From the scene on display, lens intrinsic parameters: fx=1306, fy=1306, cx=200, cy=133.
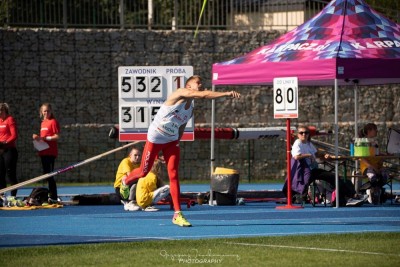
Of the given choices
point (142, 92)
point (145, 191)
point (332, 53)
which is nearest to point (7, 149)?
point (142, 92)

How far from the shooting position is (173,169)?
57.6ft

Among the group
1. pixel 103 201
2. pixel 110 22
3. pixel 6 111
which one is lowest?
pixel 103 201

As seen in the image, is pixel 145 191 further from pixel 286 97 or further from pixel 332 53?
pixel 332 53

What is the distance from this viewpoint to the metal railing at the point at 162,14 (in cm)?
Result: 3316

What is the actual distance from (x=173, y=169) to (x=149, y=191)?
13.1 feet

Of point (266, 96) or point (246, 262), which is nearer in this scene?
point (246, 262)

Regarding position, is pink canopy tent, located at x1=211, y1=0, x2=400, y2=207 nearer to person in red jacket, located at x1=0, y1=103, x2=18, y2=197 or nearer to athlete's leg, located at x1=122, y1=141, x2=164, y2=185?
person in red jacket, located at x1=0, y1=103, x2=18, y2=197

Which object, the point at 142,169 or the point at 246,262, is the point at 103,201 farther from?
the point at 246,262

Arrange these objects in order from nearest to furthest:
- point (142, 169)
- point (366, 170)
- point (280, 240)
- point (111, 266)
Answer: point (111, 266) < point (280, 240) < point (142, 169) < point (366, 170)

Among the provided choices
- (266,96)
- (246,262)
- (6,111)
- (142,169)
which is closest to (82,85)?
(266,96)

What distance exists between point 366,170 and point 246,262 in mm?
10502

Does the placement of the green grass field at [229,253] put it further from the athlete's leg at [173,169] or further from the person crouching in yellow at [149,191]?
the person crouching in yellow at [149,191]

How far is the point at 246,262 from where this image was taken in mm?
12812

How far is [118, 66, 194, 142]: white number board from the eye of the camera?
2280cm
